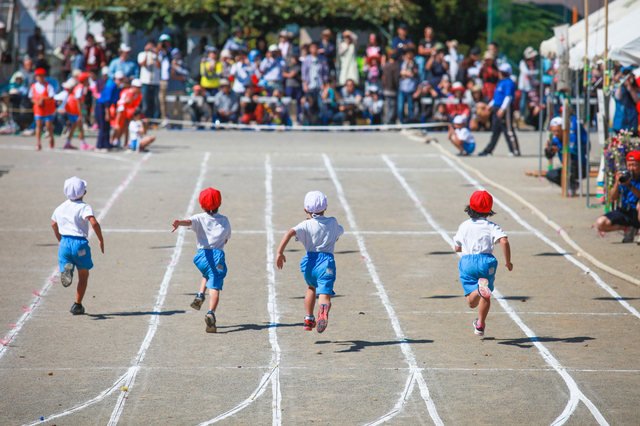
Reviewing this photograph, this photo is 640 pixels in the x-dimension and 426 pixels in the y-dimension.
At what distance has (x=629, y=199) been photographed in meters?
12.9

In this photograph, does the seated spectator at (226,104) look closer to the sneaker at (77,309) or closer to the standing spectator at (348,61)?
the standing spectator at (348,61)

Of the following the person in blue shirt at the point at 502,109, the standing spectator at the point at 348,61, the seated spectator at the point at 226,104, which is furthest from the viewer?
the standing spectator at the point at 348,61

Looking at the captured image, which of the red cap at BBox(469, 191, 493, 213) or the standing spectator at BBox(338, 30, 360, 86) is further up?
the standing spectator at BBox(338, 30, 360, 86)

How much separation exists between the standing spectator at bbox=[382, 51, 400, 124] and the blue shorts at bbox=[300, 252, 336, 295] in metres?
18.9

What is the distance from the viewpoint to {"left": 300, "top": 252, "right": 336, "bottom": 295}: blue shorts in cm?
829

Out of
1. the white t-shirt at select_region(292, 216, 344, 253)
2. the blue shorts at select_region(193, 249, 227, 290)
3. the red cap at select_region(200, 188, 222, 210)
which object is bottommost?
the blue shorts at select_region(193, 249, 227, 290)

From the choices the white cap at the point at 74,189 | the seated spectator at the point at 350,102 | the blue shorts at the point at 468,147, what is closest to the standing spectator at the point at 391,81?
the seated spectator at the point at 350,102

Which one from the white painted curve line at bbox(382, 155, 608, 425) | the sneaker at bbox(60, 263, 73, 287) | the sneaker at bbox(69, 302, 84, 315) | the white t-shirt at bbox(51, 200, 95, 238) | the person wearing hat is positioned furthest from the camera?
the person wearing hat

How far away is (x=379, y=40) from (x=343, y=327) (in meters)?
22.9

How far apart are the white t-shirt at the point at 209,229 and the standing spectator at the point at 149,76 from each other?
1906 centimetres

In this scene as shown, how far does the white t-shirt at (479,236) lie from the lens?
27.3 ft

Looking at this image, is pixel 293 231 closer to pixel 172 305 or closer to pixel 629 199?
pixel 172 305

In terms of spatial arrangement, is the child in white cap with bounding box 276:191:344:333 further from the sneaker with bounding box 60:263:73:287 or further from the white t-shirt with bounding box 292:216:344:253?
the sneaker with bounding box 60:263:73:287

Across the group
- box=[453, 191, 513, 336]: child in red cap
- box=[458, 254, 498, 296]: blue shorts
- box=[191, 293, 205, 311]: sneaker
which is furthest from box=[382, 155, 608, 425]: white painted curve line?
box=[191, 293, 205, 311]: sneaker
